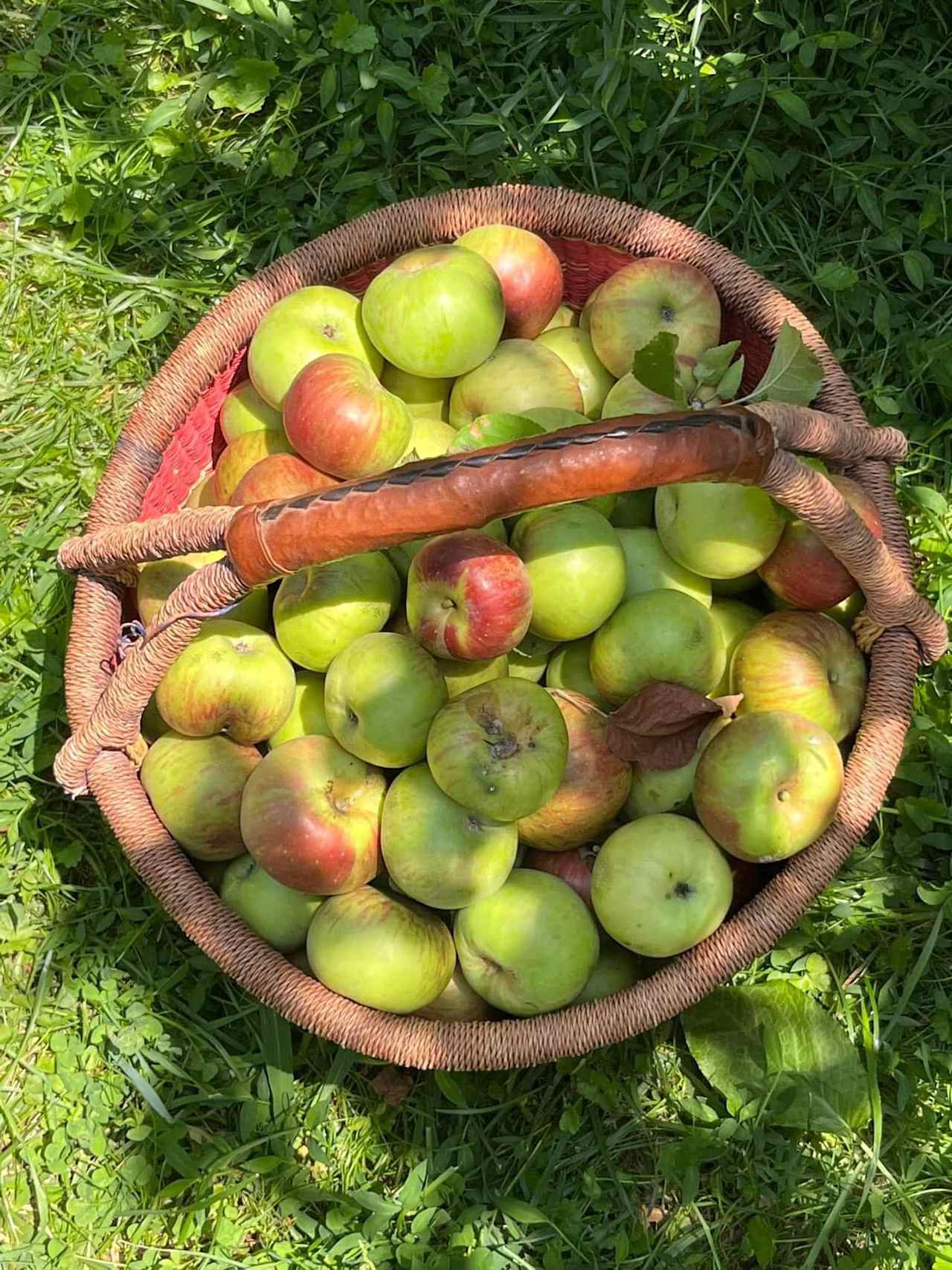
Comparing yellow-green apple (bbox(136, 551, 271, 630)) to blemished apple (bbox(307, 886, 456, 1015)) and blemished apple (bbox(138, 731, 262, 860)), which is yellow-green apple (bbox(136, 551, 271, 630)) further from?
blemished apple (bbox(307, 886, 456, 1015))

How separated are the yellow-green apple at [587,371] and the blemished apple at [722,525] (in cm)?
44

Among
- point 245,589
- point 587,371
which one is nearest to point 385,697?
point 245,589

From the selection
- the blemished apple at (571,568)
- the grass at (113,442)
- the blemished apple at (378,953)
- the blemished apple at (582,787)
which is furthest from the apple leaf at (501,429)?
the grass at (113,442)

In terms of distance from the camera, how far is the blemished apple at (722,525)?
228cm

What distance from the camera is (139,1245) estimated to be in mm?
2566

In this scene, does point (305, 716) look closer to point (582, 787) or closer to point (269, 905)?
point (269, 905)

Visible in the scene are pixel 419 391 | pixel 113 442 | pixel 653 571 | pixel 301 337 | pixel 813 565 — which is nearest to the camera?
pixel 813 565

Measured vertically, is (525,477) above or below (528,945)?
above

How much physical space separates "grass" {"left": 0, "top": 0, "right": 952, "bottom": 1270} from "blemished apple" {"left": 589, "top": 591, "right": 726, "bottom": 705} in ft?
2.41

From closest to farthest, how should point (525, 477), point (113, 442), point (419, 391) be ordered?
point (525, 477)
point (419, 391)
point (113, 442)

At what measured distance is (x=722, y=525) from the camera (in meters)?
2.29

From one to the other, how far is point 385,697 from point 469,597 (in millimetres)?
270

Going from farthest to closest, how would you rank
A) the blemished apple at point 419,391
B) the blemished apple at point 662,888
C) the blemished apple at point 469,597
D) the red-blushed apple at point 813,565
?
1. the blemished apple at point 419,391
2. the red-blushed apple at point 813,565
3. the blemished apple at point 662,888
4. the blemished apple at point 469,597

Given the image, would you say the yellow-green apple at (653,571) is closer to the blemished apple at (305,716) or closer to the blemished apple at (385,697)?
the blemished apple at (385,697)
